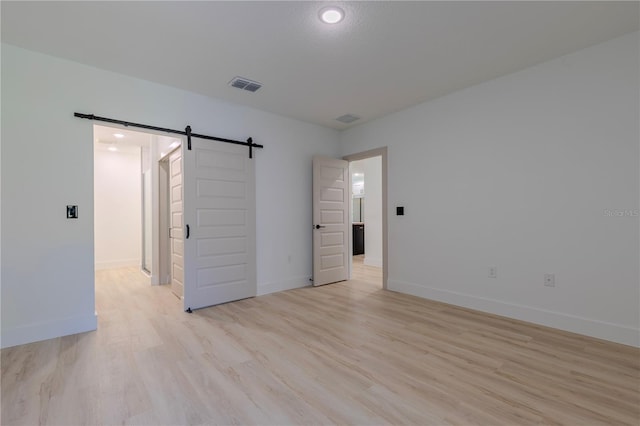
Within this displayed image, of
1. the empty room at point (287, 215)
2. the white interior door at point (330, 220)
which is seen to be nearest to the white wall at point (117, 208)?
the empty room at point (287, 215)

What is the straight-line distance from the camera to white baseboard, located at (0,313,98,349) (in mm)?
2645

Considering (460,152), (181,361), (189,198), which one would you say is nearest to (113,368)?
(181,361)

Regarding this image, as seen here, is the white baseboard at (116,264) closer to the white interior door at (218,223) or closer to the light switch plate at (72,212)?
the white interior door at (218,223)

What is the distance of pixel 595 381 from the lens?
2.06 metres

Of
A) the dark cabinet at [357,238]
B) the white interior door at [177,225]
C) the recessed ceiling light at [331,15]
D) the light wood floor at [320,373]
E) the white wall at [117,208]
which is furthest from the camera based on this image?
the dark cabinet at [357,238]

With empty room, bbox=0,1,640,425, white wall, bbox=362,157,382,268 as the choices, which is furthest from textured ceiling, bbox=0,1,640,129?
white wall, bbox=362,157,382,268

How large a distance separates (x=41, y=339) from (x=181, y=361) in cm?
154

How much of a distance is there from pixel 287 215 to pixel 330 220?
0.79m

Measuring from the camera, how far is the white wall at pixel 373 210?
6.76 metres

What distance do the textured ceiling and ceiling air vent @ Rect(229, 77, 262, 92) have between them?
0.08 meters

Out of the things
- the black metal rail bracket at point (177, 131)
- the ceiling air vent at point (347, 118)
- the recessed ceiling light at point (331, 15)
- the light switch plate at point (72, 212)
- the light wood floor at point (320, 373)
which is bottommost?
the light wood floor at point (320, 373)

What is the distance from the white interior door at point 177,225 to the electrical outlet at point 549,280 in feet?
13.7

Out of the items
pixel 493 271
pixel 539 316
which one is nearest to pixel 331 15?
pixel 493 271

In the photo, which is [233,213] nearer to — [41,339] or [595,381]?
[41,339]
